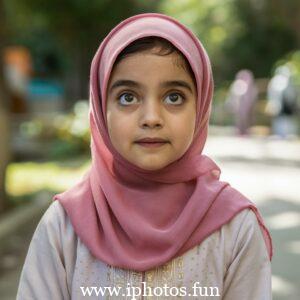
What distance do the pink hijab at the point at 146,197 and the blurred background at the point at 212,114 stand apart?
3.09 m

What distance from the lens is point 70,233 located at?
6.59 feet

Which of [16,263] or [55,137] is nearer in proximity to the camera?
[16,263]

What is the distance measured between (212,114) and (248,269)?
22677 millimetres

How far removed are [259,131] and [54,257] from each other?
18.6m

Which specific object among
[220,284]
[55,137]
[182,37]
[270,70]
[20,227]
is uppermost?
[270,70]

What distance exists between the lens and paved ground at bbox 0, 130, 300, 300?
5449 millimetres

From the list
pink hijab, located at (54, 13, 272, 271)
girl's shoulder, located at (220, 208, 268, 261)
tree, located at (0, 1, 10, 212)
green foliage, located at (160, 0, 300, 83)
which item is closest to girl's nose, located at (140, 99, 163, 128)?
pink hijab, located at (54, 13, 272, 271)

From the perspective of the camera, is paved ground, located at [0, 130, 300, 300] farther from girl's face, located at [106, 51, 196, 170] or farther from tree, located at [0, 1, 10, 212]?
girl's face, located at [106, 51, 196, 170]

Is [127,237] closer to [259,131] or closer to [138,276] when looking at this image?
[138,276]

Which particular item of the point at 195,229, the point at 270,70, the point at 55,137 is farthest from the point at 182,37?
the point at 270,70

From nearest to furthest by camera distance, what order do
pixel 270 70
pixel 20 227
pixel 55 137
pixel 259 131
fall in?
pixel 20 227
pixel 55 137
pixel 259 131
pixel 270 70

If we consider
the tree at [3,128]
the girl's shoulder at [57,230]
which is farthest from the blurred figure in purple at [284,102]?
the girl's shoulder at [57,230]

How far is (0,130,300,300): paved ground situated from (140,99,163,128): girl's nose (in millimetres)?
3276

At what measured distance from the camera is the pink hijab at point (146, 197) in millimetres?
1946
